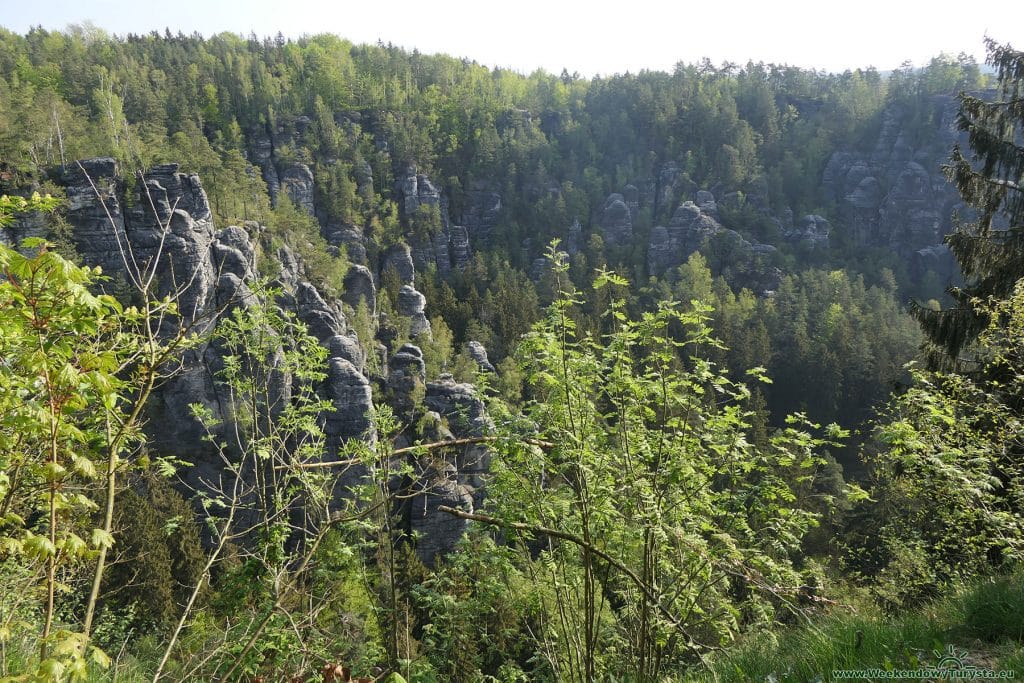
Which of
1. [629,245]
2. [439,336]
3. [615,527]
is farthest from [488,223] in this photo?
Result: [615,527]

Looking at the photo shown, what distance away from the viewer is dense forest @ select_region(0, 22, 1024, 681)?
12.7 ft

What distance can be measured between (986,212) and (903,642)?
9633mm

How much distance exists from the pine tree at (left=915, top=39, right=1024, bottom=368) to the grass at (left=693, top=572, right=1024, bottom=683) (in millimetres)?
7328

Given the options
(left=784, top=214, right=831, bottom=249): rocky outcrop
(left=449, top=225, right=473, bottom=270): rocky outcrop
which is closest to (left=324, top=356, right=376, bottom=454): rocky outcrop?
(left=449, top=225, right=473, bottom=270): rocky outcrop

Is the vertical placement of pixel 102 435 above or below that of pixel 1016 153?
below

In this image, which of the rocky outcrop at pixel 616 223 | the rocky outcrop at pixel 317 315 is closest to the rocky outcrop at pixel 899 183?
the rocky outcrop at pixel 616 223

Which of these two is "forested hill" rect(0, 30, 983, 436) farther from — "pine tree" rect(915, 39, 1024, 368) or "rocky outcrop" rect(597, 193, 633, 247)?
"pine tree" rect(915, 39, 1024, 368)

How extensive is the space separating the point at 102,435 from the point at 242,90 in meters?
88.3

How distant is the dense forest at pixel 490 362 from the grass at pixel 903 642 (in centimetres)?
4

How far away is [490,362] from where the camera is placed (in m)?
52.7

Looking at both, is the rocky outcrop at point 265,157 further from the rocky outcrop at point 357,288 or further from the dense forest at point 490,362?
the rocky outcrop at point 357,288

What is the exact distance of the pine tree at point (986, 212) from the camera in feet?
29.8

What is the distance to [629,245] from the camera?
75.8m

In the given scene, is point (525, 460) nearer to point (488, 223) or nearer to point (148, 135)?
point (148, 135)
